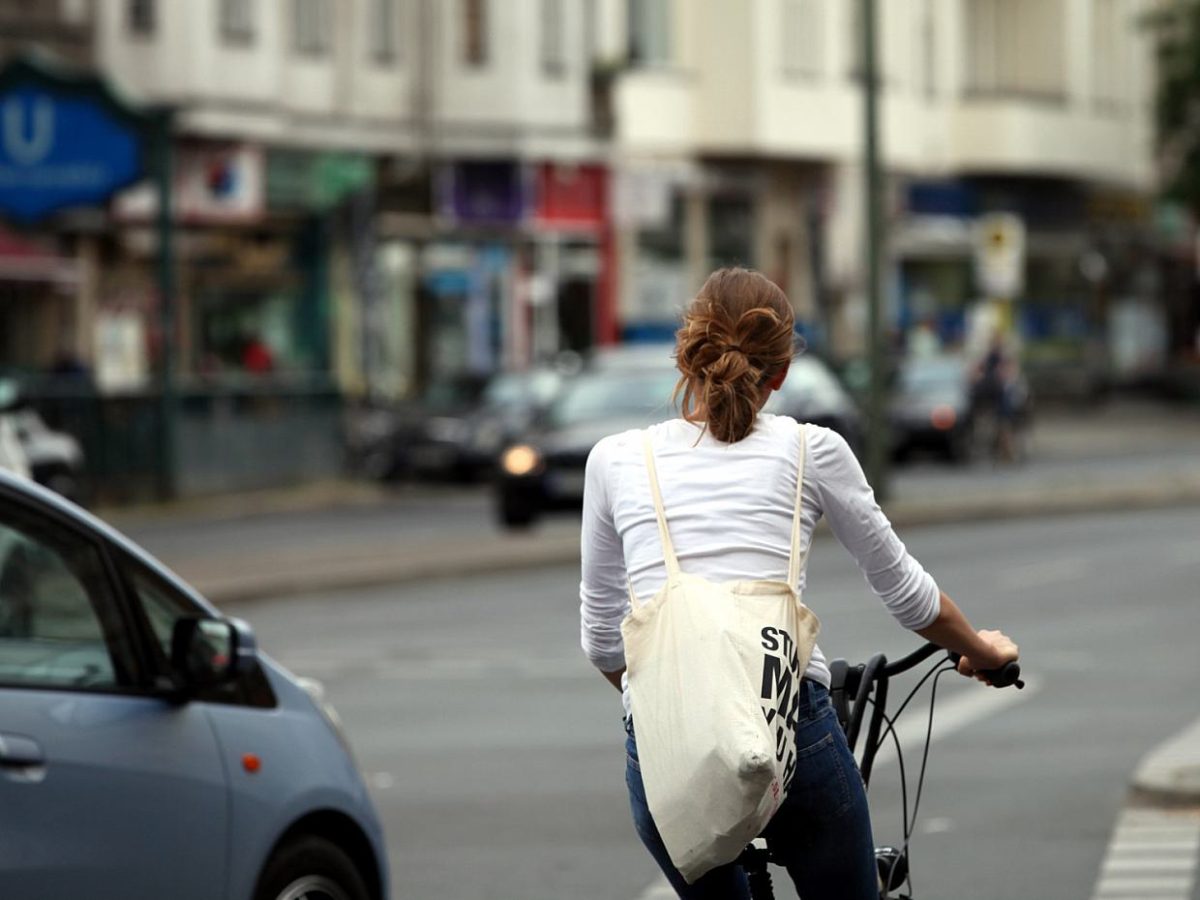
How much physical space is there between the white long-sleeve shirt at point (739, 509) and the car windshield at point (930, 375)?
37078 mm

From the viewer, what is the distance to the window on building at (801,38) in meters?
53.1

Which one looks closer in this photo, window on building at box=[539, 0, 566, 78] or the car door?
the car door

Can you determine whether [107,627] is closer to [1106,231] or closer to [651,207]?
[651,207]

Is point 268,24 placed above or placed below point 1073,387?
above

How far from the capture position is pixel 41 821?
546cm

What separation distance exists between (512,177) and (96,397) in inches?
633

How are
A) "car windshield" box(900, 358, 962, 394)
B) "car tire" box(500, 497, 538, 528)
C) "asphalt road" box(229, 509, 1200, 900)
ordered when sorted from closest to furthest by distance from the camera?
"asphalt road" box(229, 509, 1200, 900)
"car tire" box(500, 497, 538, 528)
"car windshield" box(900, 358, 962, 394)

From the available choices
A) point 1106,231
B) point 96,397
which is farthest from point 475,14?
point 1106,231

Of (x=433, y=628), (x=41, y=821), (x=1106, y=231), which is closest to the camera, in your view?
(x=41, y=821)

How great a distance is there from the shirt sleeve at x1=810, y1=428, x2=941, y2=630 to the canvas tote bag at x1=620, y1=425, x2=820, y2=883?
0.68ft

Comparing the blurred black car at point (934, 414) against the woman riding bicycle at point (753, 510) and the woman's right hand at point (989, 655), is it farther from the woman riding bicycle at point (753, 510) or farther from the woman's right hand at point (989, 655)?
the woman riding bicycle at point (753, 510)

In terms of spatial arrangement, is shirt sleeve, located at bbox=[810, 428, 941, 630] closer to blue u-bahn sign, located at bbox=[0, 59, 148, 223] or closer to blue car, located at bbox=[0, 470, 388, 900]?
blue car, located at bbox=[0, 470, 388, 900]

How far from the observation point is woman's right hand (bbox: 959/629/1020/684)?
514 cm

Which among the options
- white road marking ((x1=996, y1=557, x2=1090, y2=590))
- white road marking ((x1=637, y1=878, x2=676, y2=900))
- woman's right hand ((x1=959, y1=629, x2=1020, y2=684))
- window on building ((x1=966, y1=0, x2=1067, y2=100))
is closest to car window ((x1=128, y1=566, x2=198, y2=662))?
woman's right hand ((x1=959, y1=629, x2=1020, y2=684))
